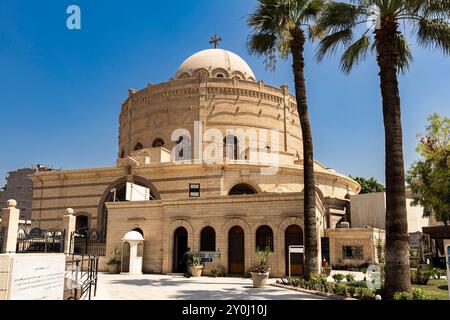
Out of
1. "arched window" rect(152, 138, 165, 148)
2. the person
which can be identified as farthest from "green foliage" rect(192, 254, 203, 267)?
"arched window" rect(152, 138, 165, 148)

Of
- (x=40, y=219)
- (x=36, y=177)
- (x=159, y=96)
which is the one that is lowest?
(x=40, y=219)

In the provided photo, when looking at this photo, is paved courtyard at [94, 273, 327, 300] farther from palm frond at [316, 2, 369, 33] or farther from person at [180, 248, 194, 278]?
palm frond at [316, 2, 369, 33]

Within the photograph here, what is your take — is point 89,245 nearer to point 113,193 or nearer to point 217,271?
point 113,193

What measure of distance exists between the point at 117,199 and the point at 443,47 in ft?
82.7

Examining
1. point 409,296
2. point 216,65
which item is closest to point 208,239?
point 409,296

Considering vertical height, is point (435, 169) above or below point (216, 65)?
below

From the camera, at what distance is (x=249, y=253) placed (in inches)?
833

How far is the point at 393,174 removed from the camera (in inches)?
474

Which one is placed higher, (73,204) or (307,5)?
(307,5)

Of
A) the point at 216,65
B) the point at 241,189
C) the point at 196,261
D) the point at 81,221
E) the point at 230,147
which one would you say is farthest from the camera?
the point at 216,65

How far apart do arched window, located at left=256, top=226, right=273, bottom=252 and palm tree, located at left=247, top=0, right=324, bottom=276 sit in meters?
4.49

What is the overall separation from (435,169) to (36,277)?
2676 centimetres
